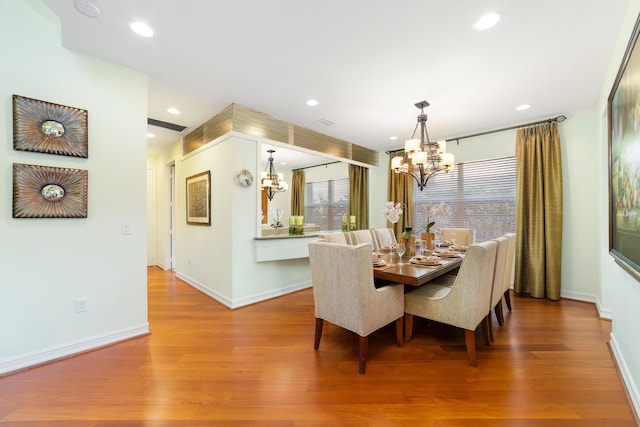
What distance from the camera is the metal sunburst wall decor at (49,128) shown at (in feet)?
6.31

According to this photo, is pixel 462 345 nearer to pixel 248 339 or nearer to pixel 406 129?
pixel 248 339

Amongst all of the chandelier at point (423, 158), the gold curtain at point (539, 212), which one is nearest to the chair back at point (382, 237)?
the chandelier at point (423, 158)

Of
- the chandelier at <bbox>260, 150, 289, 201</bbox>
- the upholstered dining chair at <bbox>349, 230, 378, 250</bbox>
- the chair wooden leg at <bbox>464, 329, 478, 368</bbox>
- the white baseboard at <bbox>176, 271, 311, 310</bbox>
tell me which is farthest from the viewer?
the chandelier at <bbox>260, 150, 289, 201</bbox>

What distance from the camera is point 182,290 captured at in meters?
3.95

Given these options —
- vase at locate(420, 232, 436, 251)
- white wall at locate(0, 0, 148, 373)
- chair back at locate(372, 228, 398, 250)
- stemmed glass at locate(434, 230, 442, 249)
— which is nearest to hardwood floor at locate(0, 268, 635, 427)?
white wall at locate(0, 0, 148, 373)

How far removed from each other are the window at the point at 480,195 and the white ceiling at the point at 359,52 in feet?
3.17

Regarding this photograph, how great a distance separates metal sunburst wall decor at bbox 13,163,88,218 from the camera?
1.92 m

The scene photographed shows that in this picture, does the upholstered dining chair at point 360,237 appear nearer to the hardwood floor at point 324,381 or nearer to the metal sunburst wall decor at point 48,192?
the hardwood floor at point 324,381

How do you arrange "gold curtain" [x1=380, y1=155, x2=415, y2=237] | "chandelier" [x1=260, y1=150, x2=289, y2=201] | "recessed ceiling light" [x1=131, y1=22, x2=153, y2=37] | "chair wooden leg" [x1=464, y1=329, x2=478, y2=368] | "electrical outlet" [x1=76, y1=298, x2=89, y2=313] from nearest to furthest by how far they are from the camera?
"recessed ceiling light" [x1=131, y1=22, x2=153, y2=37] → "chair wooden leg" [x1=464, y1=329, x2=478, y2=368] → "electrical outlet" [x1=76, y1=298, x2=89, y2=313] → "chandelier" [x1=260, y1=150, x2=289, y2=201] → "gold curtain" [x1=380, y1=155, x2=415, y2=237]

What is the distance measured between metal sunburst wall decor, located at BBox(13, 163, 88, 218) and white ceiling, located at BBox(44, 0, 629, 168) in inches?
40.8

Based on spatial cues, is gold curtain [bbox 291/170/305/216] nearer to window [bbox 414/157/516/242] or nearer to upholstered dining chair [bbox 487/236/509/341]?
window [bbox 414/157/516/242]

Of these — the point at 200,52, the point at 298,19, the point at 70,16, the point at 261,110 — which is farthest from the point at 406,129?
the point at 70,16

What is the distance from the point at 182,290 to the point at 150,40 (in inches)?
127

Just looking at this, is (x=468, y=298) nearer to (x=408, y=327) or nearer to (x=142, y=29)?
(x=408, y=327)
